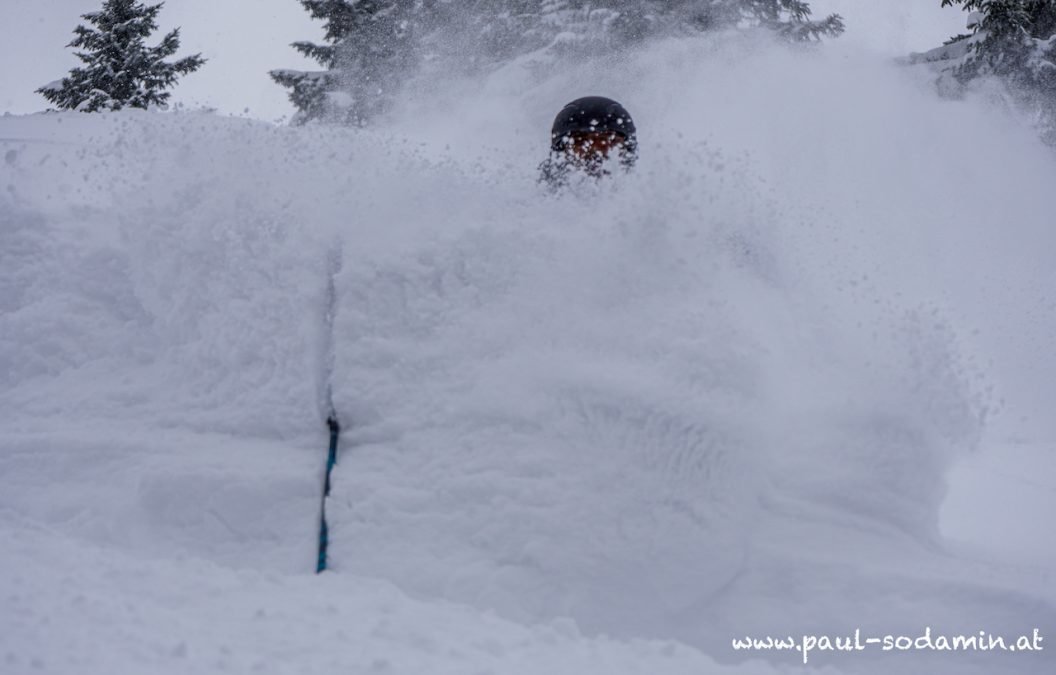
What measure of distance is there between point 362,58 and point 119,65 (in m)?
5.94

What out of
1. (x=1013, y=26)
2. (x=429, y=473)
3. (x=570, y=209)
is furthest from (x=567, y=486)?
(x=1013, y=26)

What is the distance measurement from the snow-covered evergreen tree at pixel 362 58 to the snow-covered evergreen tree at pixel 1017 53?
9.78 m

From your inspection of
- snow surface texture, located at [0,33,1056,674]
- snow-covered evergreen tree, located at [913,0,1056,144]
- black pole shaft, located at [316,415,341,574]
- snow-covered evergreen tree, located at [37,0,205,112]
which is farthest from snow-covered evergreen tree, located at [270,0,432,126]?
black pole shaft, located at [316,415,341,574]

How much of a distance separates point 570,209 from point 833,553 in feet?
6.77

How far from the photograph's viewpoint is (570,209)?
4070 mm

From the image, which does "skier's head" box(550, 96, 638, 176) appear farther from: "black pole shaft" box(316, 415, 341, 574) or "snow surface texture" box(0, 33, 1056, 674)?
"black pole shaft" box(316, 415, 341, 574)

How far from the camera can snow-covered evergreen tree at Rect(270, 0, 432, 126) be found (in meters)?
15.7

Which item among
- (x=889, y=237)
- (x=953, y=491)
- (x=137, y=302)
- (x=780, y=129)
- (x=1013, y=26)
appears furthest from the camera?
(x=1013, y=26)

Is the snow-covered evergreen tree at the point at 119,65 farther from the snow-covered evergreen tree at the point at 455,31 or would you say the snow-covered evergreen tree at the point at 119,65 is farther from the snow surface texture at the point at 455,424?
the snow surface texture at the point at 455,424

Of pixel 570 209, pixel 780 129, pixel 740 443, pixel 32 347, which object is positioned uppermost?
pixel 780 129

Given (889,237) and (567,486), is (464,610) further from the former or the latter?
(889,237)

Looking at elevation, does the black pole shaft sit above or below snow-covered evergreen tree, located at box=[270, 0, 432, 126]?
below

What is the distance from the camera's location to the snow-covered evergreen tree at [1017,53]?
461 inches

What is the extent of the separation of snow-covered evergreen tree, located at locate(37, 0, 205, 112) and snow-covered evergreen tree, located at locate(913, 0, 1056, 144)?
51.8 feet
